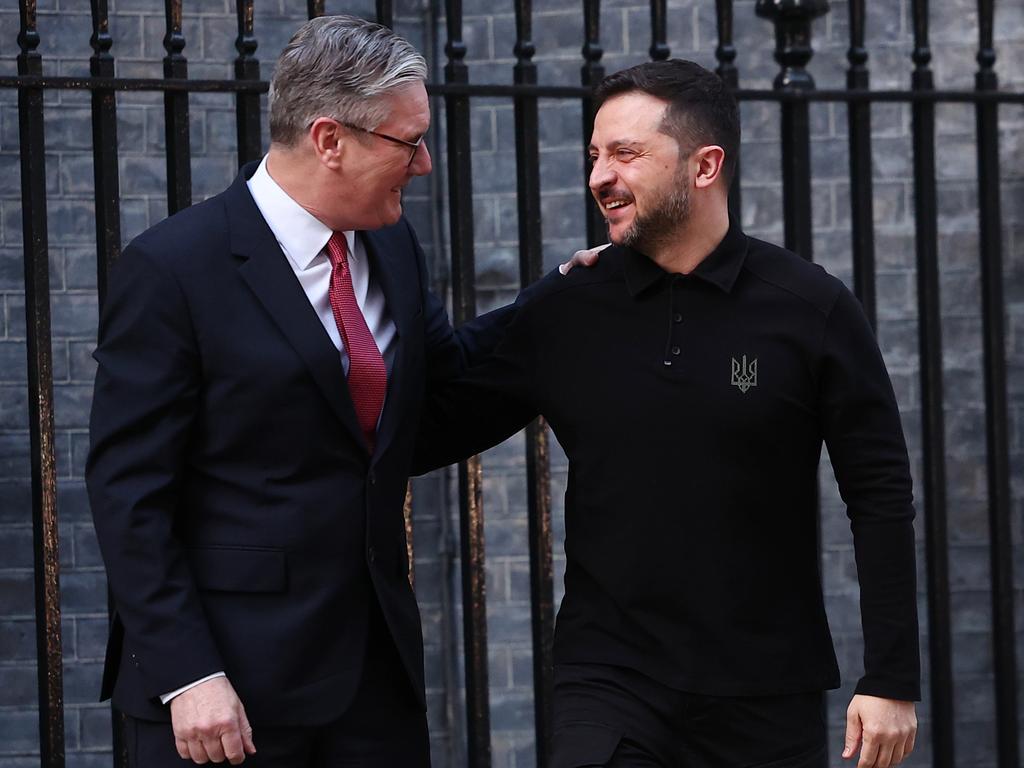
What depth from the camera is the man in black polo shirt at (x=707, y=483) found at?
2.75 meters

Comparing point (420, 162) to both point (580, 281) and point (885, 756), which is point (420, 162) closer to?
point (580, 281)

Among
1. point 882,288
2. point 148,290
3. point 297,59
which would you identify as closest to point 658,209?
point 297,59

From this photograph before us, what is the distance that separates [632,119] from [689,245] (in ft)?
0.75

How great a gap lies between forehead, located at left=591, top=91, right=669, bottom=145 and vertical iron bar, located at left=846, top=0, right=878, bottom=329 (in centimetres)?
112

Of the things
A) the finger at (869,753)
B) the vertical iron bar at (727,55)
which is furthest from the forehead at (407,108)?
the finger at (869,753)

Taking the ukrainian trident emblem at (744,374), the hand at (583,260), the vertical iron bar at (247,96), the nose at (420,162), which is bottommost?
the ukrainian trident emblem at (744,374)

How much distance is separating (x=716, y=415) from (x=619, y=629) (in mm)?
384

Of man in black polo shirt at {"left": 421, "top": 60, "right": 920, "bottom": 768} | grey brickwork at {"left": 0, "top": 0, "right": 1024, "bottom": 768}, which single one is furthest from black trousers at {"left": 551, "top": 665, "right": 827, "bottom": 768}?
grey brickwork at {"left": 0, "top": 0, "right": 1024, "bottom": 768}

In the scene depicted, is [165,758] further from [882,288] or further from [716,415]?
[882,288]

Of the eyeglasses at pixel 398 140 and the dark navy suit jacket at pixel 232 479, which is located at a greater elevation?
the eyeglasses at pixel 398 140

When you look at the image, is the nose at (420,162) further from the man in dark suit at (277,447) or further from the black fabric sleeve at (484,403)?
the black fabric sleeve at (484,403)

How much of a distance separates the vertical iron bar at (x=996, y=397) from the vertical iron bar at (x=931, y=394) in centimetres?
13

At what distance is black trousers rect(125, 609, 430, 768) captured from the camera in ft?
8.69

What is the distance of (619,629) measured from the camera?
9.15ft
